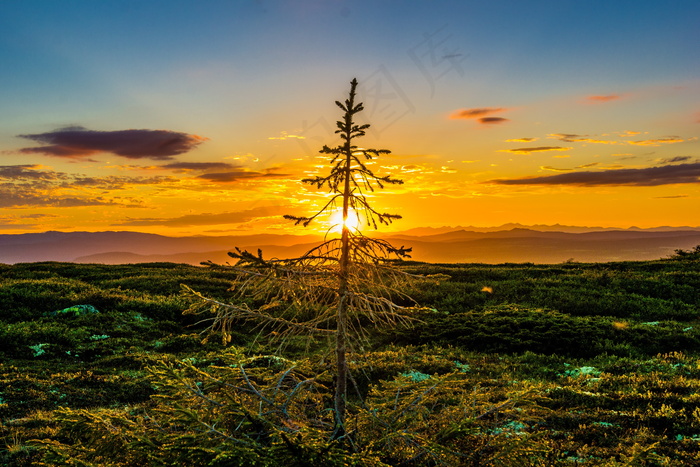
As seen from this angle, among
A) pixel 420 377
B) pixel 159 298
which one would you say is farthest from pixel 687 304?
pixel 159 298

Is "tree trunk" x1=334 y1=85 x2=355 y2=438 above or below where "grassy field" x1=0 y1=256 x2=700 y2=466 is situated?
above

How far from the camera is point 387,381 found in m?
8.26

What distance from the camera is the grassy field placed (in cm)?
590

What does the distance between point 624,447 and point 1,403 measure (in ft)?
50.4

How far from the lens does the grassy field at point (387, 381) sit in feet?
19.4

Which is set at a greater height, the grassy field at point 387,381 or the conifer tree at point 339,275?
the conifer tree at point 339,275

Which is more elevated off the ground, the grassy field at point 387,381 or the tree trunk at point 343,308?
the tree trunk at point 343,308

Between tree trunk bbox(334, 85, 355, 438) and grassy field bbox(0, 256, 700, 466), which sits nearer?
grassy field bbox(0, 256, 700, 466)

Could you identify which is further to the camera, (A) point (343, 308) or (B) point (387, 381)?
(B) point (387, 381)

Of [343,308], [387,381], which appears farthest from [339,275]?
[387,381]

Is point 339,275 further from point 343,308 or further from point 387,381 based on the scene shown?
point 387,381

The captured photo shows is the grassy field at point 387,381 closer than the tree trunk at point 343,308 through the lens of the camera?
Yes

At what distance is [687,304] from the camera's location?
2609 centimetres

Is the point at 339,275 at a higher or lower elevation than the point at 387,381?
higher
